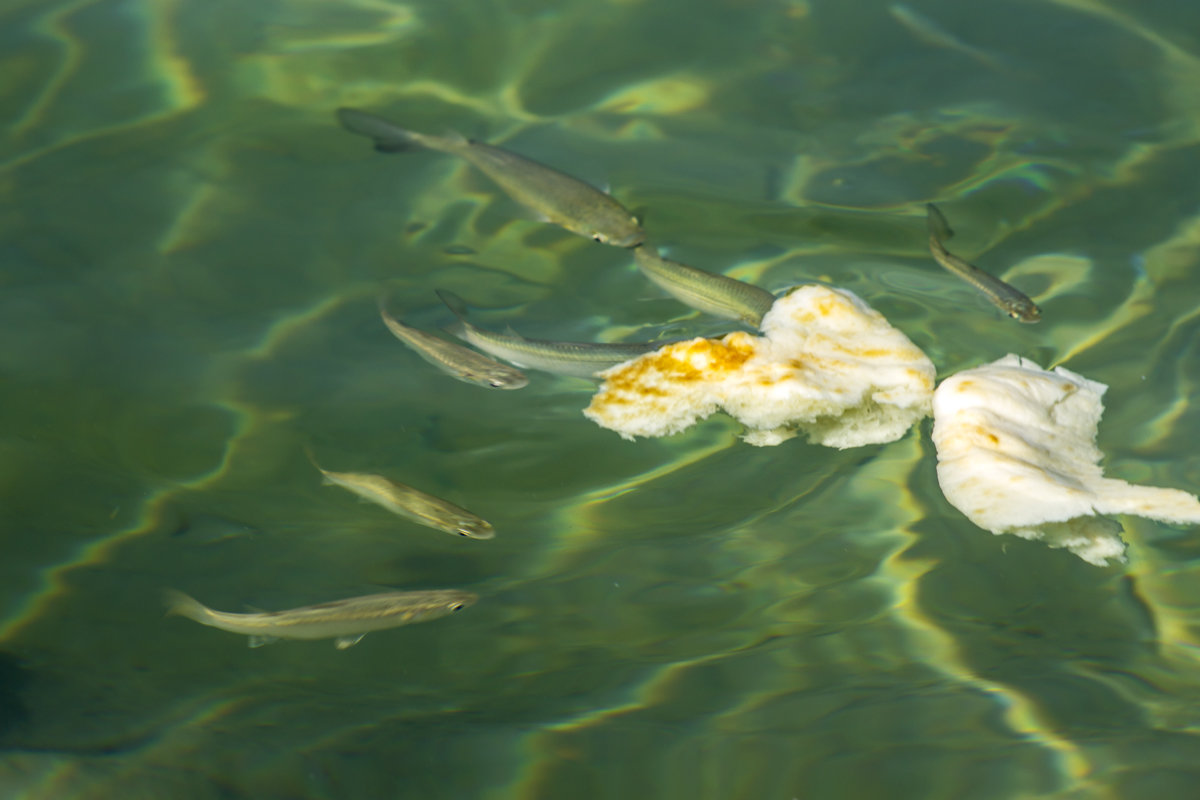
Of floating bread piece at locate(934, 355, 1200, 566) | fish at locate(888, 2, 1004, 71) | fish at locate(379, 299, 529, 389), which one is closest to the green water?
fish at locate(888, 2, 1004, 71)

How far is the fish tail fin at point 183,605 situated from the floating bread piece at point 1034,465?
8.46 feet

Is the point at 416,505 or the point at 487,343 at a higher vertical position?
the point at 487,343

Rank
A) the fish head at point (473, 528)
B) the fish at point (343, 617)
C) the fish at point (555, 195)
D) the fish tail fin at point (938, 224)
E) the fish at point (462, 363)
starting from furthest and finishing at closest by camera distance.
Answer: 1. the fish tail fin at point (938, 224)
2. the fish at point (555, 195)
3. the fish at point (462, 363)
4. the fish head at point (473, 528)
5. the fish at point (343, 617)

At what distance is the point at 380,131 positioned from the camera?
4598 millimetres

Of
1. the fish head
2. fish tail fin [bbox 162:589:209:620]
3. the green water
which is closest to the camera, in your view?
the green water

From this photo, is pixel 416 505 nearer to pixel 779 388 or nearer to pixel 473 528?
pixel 473 528

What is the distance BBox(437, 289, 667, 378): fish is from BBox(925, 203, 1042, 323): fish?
1.50m

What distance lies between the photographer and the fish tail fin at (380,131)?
4.43 m

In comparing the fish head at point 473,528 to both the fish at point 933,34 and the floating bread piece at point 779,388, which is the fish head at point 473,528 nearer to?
the floating bread piece at point 779,388

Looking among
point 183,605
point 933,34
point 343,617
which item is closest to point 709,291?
point 343,617

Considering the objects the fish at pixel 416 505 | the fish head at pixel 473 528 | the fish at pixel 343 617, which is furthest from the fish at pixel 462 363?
the fish at pixel 343 617

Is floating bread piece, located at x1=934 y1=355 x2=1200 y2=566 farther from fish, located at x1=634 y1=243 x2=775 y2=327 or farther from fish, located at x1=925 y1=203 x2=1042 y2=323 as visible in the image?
fish, located at x1=634 y1=243 x2=775 y2=327

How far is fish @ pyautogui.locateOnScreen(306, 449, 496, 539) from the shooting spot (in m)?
3.02

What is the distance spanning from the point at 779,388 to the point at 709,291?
0.69 m
